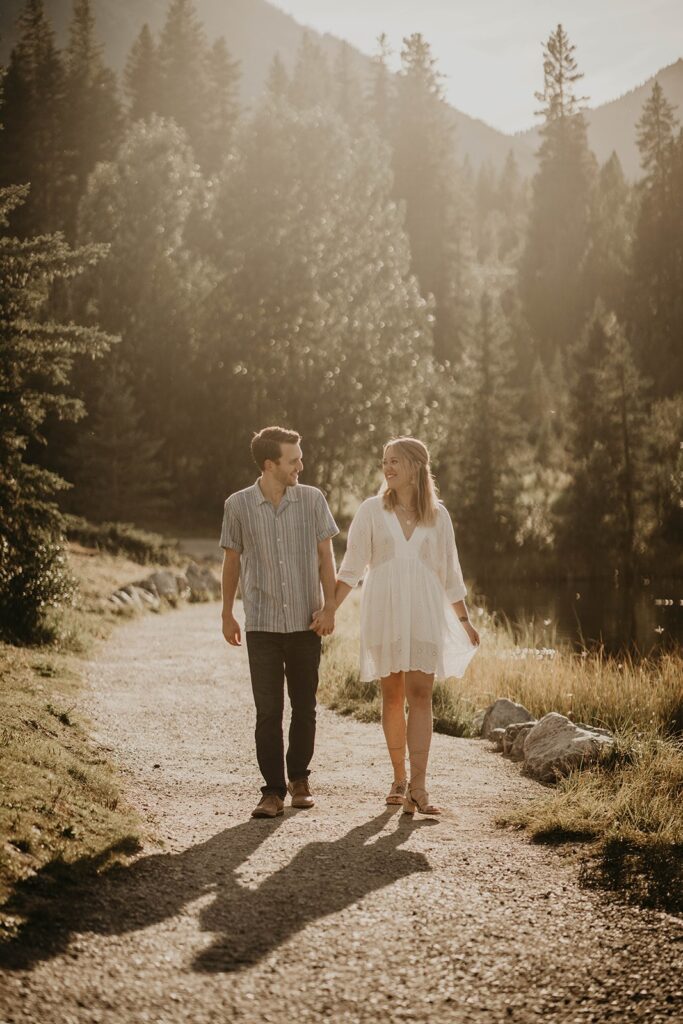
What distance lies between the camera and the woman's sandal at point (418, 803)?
644cm

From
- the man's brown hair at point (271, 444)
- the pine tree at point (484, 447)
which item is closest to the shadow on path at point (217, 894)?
the man's brown hair at point (271, 444)

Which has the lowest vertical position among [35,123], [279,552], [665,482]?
[279,552]

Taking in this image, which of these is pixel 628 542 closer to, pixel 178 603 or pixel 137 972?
pixel 178 603

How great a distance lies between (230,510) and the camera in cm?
657

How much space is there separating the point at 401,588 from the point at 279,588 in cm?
73

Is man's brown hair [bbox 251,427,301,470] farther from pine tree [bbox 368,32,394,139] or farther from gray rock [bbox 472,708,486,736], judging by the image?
pine tree [bbox 368,32,394,139]

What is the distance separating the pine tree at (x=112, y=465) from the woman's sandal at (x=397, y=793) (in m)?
28.1

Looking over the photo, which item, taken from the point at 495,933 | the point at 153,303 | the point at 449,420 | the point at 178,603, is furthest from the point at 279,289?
the point at 495,933

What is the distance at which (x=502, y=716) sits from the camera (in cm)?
998

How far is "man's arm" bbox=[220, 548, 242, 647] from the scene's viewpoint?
6.43 m

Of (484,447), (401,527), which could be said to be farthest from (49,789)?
(484,447)

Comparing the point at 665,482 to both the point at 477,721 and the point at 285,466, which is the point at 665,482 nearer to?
the point at 477,721

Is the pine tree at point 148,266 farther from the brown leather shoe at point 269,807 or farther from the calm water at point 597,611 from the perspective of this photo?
the brown leather shoe at point 269,807

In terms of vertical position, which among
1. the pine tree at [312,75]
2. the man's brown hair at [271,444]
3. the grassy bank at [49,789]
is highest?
the pine tree at [312,75]
